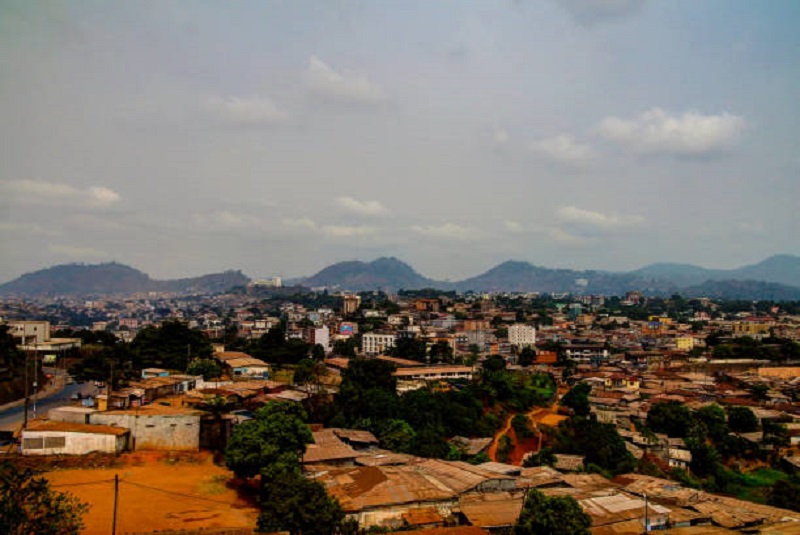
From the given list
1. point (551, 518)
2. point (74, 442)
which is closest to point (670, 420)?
point (551, 518)

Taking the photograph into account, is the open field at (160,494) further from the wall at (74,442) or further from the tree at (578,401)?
the tree at (578,401)

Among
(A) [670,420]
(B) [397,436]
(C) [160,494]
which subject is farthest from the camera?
(A) [670,420]

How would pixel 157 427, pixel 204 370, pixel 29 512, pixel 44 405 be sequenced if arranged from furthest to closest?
pixel 204 370
pixel 44 405
pixel 157 427
pixel 29 512

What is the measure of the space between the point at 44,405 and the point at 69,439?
1143cm

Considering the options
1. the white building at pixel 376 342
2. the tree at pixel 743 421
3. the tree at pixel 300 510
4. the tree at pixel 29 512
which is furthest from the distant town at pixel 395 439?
the white building at pixel 376 342

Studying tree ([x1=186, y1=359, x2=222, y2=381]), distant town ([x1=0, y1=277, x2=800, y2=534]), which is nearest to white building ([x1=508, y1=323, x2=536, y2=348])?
distant town ([x1=0, y1=277, x2=800, y2=534])

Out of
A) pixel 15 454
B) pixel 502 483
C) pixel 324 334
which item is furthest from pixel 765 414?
pixel 324 334

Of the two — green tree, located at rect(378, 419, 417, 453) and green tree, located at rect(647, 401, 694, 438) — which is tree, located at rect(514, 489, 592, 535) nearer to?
green tree, located at rect(378, 419, 417, 453)

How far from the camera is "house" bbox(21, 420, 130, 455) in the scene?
62.4 feet

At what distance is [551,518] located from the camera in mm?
13922

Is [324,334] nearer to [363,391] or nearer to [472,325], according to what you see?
[472,325]

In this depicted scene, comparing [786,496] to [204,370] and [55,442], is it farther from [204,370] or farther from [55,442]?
[204,370]

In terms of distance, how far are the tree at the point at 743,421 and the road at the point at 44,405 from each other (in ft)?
107

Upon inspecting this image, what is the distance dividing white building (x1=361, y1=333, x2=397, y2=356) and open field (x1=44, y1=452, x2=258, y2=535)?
4801cm
